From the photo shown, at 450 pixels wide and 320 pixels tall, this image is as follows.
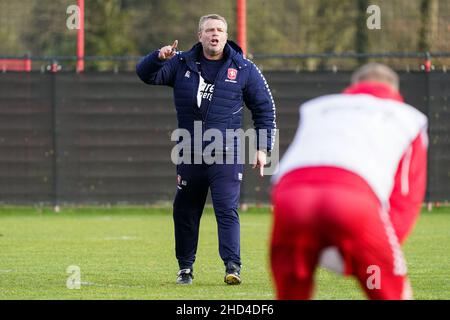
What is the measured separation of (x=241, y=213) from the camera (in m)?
18.1

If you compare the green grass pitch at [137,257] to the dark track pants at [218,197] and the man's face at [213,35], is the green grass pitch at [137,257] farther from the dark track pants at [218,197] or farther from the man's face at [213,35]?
the man's face at [213,35]

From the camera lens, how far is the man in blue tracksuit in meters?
9.30

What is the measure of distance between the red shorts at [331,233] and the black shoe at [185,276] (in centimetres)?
403

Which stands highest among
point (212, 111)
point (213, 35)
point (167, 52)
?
point (213, 35)

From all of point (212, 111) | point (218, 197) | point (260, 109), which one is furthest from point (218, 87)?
point (218, 197)

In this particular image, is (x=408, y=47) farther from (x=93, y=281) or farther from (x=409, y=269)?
(x=93, y=281)

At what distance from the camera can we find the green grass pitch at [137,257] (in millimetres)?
8727

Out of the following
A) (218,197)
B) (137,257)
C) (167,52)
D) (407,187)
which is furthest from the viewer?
(137,257)

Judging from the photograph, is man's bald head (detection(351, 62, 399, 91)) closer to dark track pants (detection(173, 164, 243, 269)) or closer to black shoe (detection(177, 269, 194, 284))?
dark track pants (detection(173, 164, 243, 269))

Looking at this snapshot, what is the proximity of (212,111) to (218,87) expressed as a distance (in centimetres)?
20

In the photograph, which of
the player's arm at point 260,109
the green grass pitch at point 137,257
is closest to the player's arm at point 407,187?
the green grass pitch at point 137,257

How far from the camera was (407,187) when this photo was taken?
5.44 metres

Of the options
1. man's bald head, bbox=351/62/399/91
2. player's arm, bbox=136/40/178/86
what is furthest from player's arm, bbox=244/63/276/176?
man's bald head, bbox=351/62/399/91

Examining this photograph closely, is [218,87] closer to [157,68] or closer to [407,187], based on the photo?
[157,68]
